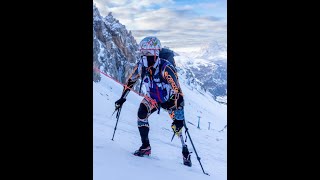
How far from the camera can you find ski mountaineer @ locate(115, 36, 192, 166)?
2.95 m

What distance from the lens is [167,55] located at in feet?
9.78

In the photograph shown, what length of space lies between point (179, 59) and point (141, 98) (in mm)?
367

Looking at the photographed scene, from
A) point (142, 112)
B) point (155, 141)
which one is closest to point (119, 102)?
point (142, 112)

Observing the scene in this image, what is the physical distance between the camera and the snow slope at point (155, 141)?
2.91 metres

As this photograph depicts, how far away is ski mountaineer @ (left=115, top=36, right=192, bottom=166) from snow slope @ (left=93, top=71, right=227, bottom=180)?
35 millimetres

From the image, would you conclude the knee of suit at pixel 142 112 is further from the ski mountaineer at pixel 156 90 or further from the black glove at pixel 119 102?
the black glove at pixel 119 102

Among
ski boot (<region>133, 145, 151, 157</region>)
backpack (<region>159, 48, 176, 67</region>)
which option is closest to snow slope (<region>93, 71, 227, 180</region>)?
ski boot (<region>133, 145, 151, 157</region>)

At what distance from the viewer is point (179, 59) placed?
3027 mm

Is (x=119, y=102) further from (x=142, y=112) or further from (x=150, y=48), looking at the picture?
(x=150, y=48)

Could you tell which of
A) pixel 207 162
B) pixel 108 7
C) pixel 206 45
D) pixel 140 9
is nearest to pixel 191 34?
pixel 206 45

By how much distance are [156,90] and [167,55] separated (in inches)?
9.6

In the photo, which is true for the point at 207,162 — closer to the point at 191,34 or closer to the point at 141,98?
the point at 141,98

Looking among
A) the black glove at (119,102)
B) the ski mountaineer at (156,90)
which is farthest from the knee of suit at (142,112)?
the black glove at (119,102)

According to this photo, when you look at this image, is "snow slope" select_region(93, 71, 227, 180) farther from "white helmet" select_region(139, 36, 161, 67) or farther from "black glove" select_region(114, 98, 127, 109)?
"white helmet" select_region(139, 36, 161, 67)
